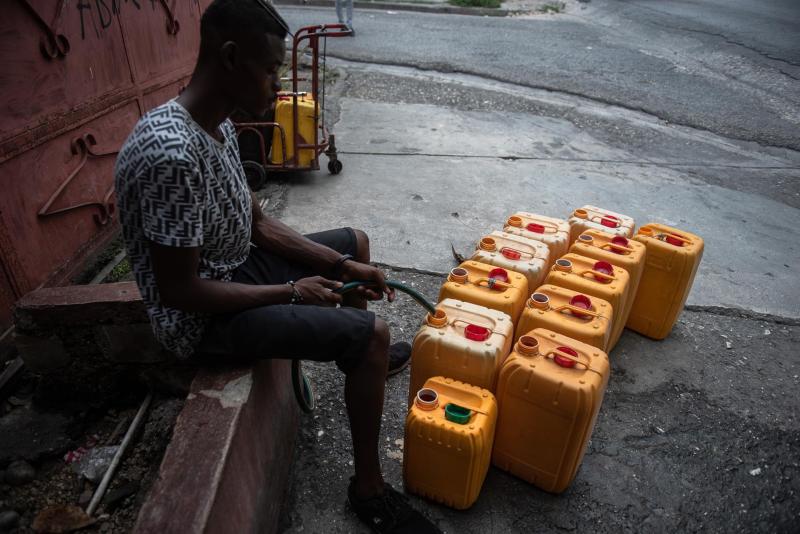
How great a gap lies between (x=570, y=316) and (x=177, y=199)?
68.3 inches

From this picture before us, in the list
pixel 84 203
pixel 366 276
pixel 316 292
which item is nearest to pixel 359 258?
pixel 366 276

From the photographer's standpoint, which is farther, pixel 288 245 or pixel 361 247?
pixel 361 247

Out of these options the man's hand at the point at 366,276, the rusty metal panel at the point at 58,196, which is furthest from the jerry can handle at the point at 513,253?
the rusty metal panel at the point at 58,196

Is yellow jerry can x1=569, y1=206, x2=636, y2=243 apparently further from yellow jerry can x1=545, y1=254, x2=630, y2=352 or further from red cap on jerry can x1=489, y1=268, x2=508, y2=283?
red cap on jerry can x1=489, y1=268, x2=508, y2=283

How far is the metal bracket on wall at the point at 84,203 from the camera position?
2.90 m

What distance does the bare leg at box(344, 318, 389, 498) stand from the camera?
184 centimetres

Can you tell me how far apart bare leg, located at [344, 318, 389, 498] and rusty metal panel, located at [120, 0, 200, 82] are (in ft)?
10.7

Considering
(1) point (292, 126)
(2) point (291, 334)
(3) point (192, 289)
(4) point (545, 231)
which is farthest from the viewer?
(1) point (292, 126)

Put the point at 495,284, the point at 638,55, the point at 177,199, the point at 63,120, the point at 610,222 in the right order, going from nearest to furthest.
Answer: the point at 177,199 < the point at 495,284 < the point at 63,120 < the point at 610,222 < the point at 638,55

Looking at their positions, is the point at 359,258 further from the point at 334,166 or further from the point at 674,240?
the point at 334,166

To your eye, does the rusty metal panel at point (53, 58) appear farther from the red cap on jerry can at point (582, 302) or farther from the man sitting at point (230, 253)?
the red cap on jerry can at point (582, 302)

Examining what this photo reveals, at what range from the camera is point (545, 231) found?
122 inches

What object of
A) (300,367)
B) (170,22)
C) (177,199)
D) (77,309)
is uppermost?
(170,22)

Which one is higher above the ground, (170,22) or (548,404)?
(170,22)
